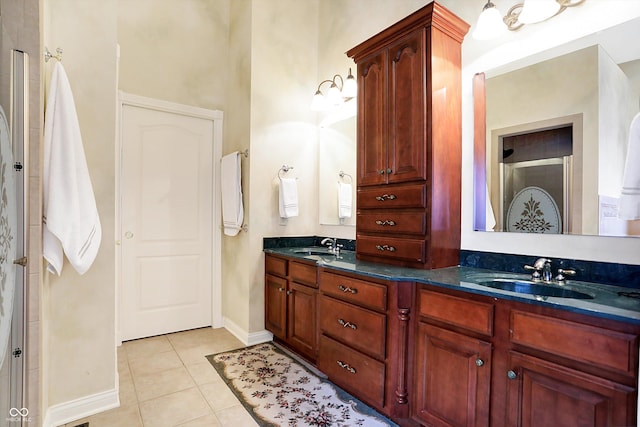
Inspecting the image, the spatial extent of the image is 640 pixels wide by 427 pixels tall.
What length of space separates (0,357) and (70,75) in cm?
157

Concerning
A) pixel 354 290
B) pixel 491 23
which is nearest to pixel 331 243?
pixel 354 290

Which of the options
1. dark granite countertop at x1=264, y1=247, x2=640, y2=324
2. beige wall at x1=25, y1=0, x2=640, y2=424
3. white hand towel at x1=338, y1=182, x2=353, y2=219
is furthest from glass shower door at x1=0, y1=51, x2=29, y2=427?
Result: white hand towel at x1=338, y1=182, x2=353, y2=219

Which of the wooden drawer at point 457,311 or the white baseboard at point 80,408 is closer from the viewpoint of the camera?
the wooden drawer at point 457,311

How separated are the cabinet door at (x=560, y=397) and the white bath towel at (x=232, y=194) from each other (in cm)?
238

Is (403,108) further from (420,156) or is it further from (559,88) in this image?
(559,88)

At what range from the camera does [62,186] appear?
1.66 m

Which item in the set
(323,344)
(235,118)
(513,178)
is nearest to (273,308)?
(323,344)

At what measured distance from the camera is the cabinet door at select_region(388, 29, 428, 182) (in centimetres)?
196

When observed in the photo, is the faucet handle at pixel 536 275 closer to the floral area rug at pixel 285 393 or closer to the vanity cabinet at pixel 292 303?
the floral area rug at pixel 285 393

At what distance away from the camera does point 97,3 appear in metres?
1.94

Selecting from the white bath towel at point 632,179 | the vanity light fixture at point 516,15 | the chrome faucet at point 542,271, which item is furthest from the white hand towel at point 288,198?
the white bath towel at point 632,179

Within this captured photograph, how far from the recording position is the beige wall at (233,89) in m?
1.88

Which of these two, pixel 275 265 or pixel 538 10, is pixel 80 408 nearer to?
pixel 275 265

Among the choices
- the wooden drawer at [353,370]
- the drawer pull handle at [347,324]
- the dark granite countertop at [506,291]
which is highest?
the dark granite countertop at [506,291]
